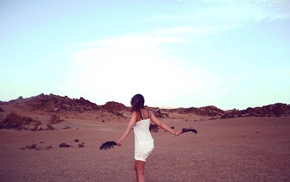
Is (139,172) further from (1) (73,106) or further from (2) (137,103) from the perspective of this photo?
(1) (73,106)

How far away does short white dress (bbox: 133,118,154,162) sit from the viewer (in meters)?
5.68

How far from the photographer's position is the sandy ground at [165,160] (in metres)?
7.35

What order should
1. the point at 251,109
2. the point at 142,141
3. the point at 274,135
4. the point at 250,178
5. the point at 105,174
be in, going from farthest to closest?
the point at 251,109, the point at 274,135, the point at 105,174, the point at 250,178, the point at 142,141

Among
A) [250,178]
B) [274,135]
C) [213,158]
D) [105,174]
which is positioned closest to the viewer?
[250,178]

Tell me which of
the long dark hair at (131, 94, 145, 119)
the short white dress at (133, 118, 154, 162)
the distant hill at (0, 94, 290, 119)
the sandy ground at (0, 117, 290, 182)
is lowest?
the sandy ground at (0, 117, 290, 182)

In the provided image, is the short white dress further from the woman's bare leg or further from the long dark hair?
the long dark hair

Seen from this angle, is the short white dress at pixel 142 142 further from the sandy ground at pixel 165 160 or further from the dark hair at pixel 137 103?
the sandy ground at pixel 165 160

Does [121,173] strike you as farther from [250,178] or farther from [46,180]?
[250,178]

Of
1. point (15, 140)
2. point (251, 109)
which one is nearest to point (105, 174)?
point (15, 140)

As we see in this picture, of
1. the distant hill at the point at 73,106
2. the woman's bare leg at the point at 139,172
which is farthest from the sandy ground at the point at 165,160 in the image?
the distant hill at the point at 73,106

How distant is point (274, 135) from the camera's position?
43.8ft

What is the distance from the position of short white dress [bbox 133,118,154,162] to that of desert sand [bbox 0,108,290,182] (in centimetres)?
159

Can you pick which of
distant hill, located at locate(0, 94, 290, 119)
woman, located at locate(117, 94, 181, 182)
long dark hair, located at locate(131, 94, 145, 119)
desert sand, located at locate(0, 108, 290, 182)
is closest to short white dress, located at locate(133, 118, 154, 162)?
woman, located at locate(117, 94, 181, 182)

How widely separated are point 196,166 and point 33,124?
1241 cm
